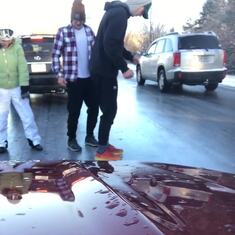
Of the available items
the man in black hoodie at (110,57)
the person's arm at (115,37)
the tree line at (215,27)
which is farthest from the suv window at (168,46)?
the person's arm at (115,37)

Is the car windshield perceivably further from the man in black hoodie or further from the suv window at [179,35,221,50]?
the man in black hoodie

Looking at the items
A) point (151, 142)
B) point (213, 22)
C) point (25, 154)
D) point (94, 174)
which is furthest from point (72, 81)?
point (213, 22)

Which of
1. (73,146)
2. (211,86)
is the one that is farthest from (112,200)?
(211,86)

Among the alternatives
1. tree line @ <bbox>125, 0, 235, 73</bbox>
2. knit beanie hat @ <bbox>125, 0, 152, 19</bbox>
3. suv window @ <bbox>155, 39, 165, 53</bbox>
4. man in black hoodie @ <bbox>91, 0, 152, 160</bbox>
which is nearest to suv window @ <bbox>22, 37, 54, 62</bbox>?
suv window @ <bbox>155, 39, 165, 53</bbox>

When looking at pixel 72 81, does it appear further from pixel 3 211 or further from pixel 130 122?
pixel 3 211

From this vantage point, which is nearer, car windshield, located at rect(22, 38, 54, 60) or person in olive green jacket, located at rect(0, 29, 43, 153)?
person in olive green jacket, located at rect(0, 29, 43, 153)

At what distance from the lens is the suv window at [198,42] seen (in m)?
16.9

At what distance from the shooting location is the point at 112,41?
6.47 meters

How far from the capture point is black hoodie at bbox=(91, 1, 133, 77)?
645 centimetres

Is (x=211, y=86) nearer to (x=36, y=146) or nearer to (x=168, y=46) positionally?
(x=168, y=46)

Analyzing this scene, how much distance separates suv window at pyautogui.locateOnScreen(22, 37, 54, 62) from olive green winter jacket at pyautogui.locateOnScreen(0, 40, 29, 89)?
6076 millimetres

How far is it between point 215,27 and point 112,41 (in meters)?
27.7

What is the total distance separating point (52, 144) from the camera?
27.4ft

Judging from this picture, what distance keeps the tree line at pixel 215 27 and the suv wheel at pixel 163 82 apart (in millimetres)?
7969
